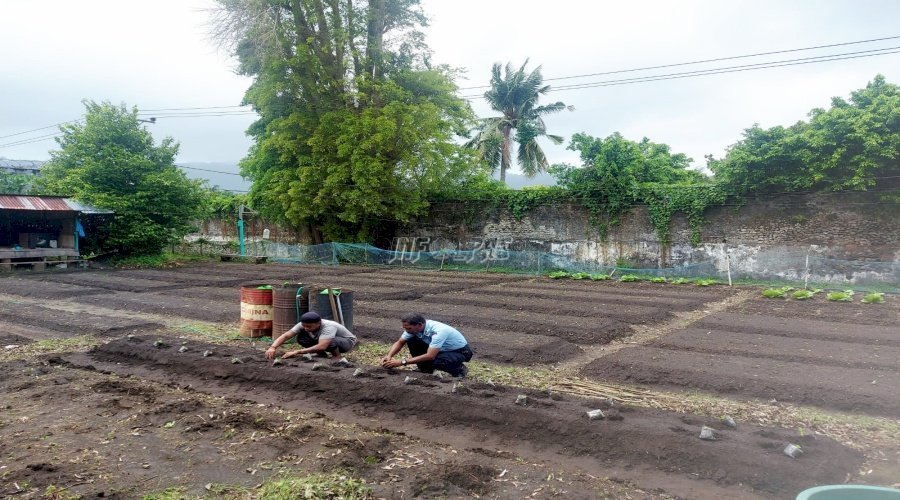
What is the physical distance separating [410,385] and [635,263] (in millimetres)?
19392

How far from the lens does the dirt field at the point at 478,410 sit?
4.55 meters

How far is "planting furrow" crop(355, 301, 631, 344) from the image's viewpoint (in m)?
11.0

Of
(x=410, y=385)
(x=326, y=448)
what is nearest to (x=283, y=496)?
(x=326, y=448)

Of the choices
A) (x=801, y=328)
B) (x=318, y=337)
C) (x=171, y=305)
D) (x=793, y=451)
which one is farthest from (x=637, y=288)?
(x=793, y=451)

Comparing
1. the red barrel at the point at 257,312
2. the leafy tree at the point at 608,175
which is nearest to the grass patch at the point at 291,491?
the red barrel at the point at 257,312

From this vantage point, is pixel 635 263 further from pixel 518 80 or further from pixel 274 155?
pixel 274 155

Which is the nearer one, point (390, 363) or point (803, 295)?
point (390, 363)

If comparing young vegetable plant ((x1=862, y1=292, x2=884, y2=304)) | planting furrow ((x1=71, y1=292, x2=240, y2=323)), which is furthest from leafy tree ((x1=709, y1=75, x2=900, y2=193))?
planting furrow ((x1=71, y1=292, x2=240, y2=323))

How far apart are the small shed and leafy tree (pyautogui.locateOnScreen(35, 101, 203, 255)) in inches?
35.8

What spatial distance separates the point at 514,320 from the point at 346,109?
59.7 ft

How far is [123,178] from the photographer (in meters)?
25.8

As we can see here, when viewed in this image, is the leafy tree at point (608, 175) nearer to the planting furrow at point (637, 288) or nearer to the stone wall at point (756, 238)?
the stone wall at point (756, 238)

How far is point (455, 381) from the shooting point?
669cm

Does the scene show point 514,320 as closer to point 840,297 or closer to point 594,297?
point 594,297
